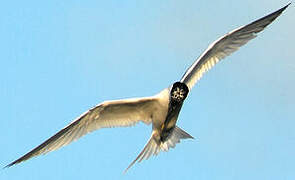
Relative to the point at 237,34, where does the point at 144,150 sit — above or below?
below

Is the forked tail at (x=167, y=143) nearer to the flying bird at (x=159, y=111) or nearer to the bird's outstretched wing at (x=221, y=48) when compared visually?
the flying bird at (x=159, y=111)

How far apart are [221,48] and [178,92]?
154cm

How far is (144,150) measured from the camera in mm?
11438

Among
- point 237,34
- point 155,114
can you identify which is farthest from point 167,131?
point 237,34

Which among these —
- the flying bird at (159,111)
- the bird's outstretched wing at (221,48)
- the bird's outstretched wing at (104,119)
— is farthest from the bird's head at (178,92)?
the bird's outstretched wing at (221,48)

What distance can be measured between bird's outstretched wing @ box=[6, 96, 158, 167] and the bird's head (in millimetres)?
478

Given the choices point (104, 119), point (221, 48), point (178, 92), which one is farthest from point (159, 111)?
point (221, 48)

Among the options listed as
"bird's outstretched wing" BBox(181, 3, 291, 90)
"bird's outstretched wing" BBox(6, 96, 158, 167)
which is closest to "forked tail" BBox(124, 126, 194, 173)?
"bird's outstretched wing" BBox(6, 96, 158, 167)

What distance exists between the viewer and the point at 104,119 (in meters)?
11.6

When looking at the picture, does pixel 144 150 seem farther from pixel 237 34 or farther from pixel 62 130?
pixel 237 34

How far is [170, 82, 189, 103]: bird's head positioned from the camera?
10.9m

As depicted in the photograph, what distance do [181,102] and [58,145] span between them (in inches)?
89.6

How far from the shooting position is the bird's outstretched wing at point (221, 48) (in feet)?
38.4

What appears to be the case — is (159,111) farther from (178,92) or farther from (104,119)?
(104,119)
